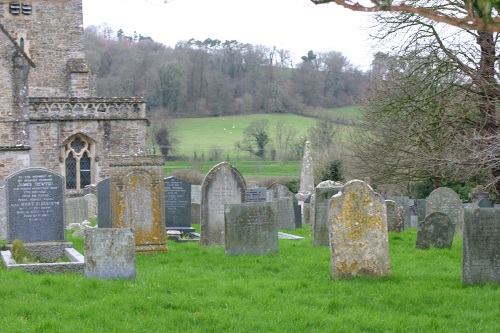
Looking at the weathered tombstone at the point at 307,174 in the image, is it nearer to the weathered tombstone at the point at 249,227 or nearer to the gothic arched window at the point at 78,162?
the gothic arched window at the point at 78,162

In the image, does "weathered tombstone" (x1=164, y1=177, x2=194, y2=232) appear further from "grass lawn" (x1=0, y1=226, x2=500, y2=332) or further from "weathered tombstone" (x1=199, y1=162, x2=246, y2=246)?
"grass lawn" (x1=0, y1=226, x2=500, y2=332)

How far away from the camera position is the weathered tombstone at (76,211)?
2050 cm

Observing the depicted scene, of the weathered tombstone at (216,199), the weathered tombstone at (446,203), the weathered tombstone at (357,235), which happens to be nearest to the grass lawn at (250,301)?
the weathered tombstone at (357,235)

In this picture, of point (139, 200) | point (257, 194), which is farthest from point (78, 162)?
point (139, 200)

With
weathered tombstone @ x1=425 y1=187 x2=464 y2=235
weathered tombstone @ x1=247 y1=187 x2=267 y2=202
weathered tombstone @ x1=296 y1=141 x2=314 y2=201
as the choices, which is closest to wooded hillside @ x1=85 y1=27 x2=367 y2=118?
weathered tombstone @ x1=296 y1=141 x2=314 y2=201

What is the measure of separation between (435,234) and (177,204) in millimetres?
6416

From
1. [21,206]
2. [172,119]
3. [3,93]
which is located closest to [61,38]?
[3,93]

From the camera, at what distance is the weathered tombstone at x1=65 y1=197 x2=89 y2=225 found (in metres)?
20.5

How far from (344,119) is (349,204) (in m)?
45.5

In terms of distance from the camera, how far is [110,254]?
977cm

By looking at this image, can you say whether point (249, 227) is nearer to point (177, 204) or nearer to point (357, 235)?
point (357, 235)

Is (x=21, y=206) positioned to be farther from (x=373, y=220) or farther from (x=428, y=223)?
(x=428, y=223)

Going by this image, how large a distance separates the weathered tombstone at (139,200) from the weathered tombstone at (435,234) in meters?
4.60

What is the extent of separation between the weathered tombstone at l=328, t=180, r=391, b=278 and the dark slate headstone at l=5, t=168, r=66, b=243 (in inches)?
197
